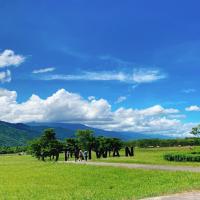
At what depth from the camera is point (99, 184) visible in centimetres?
3559

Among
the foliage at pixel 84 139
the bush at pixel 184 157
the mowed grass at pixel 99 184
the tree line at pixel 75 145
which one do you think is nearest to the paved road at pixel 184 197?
the mowed grass at pixel 99 184

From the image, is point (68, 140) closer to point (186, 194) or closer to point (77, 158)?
point (77, 158)

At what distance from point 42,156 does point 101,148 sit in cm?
1156

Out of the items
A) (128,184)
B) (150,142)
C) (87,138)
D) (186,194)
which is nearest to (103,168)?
(128,184)

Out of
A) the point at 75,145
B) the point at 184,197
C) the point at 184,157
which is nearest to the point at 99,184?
the point at 184,197

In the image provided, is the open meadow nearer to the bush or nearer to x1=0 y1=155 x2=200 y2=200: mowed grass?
x1=0 y1=155 x2=200 y2=200: mowed grass

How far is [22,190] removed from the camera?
110 ft

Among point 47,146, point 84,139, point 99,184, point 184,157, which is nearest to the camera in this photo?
point 99,184

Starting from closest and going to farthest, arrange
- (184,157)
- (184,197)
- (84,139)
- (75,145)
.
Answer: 1. (184,197)
2. (184,157)
3. (84,139)
4. (75,145)

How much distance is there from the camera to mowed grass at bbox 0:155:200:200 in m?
28.3

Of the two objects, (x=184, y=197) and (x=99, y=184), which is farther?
(x=99, y=184)

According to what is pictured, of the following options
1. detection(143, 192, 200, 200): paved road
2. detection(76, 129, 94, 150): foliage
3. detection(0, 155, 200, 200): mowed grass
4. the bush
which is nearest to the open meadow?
detection(0, 155, 200, 200): mowed grass

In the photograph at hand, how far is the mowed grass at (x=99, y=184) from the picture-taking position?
28.3 m

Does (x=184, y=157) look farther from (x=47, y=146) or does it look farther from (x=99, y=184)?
(x=47, y=146)
